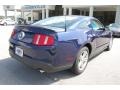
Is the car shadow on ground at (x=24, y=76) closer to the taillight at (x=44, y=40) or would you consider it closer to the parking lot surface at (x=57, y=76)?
the parking lot surface at (x=57, y=76)

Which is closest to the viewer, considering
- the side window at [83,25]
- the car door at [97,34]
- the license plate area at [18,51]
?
the license plate area at [18,51]

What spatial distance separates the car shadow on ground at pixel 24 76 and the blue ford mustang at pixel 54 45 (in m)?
0.39

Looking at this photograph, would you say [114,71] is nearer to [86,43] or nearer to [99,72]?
[99,72]

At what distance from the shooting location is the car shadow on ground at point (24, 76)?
11.2 ft

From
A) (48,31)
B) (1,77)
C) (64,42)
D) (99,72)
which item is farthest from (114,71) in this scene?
(1,77)

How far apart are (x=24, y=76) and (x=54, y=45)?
45.1 inches

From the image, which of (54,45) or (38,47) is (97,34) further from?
(38,47)

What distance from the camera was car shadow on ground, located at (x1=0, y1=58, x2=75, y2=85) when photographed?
3.42m

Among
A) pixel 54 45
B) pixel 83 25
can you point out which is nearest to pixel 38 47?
pixel 54 45

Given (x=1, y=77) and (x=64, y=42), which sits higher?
(x=64, y=42)

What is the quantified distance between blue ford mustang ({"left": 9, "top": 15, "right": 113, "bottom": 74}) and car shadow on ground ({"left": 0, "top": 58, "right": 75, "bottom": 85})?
391 mm

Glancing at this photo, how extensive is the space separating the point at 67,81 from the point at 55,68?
0.54 m

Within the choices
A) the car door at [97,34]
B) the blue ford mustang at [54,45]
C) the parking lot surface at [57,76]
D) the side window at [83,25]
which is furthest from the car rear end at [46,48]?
the car door at [97,34]

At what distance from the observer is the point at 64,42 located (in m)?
3.26
